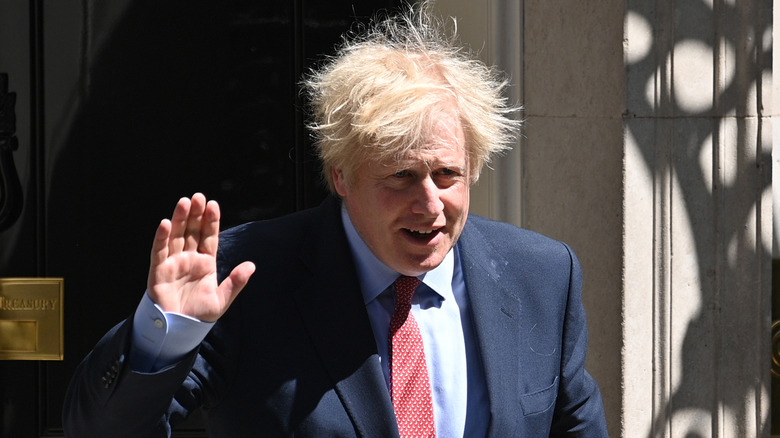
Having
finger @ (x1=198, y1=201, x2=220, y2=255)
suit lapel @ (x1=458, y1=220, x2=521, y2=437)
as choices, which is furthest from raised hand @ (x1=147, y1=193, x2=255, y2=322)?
suit lapel @ (x1=458, y1=220, x2=521, y2=437)

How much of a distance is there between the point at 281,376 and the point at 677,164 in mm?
1690

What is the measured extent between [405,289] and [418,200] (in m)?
0.21

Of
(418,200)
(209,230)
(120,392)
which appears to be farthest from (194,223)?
(418,200)

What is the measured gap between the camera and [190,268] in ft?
5.32

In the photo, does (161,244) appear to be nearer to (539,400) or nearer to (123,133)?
(539,400)

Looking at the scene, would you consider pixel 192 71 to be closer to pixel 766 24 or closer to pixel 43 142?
pixel 43 142

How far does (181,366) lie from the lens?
1.62m

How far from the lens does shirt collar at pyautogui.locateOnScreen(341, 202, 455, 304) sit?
1949mm

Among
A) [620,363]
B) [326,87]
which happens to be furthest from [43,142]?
[620,363]

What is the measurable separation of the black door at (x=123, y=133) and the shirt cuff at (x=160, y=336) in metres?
1.64

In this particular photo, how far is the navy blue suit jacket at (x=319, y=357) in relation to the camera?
65.0 inches

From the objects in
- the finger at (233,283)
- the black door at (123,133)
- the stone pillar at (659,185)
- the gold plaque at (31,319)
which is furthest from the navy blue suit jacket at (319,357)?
the gold plaque at (31,319)

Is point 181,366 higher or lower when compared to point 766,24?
lower

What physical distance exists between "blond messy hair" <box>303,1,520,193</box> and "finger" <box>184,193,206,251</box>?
368 millimetres
